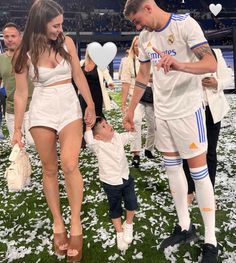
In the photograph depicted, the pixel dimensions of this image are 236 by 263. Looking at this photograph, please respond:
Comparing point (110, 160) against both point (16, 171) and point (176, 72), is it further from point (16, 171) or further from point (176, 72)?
point (176, 72)

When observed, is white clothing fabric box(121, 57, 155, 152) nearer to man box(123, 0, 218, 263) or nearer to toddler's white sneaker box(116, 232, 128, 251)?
man box(123, 0, 218, 263)

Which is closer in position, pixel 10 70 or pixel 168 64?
pixel 168 64

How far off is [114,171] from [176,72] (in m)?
0.98

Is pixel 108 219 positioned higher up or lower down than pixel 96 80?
lower down

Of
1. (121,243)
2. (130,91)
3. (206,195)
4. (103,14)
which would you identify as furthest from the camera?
(103,14)

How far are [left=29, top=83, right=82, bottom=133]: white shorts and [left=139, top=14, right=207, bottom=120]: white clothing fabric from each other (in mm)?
715

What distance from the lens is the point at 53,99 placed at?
2631mm

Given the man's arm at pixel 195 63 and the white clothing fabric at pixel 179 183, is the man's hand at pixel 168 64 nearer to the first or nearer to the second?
the man's arm at pixel 195 63

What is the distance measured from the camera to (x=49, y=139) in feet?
8.81

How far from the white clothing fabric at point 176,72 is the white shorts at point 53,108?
2.34 feet

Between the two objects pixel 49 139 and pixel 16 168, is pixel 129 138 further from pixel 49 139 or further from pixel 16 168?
pixel 16 168

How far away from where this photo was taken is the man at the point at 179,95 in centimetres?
229

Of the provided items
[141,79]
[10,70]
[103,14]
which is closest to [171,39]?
[141,79]

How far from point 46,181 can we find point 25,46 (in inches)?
44.1
